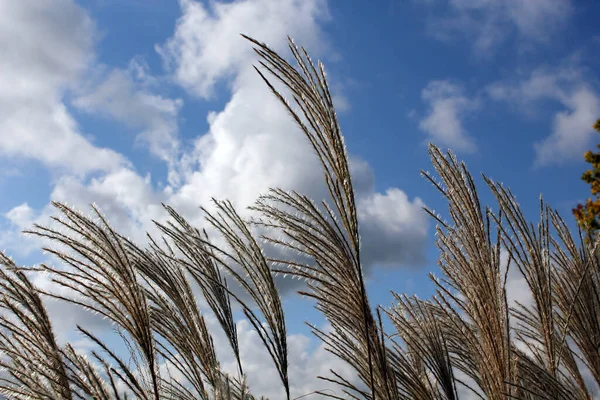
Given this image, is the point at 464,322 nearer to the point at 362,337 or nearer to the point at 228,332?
the point at 362,337

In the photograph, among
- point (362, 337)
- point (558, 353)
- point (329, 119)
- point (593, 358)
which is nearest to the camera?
point (329, 119)

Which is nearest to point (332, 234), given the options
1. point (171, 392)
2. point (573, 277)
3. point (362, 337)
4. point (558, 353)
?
point (362, 337)

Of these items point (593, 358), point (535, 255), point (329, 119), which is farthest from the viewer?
point (593, 358)

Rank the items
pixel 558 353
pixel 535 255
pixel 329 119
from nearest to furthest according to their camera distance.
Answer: pixel 329 119, pixel 535 255, pixel 558 353

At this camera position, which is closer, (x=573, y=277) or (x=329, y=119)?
(x=329, y=119)

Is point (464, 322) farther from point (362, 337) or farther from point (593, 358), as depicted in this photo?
point (593, 358)

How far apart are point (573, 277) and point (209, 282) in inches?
83.9

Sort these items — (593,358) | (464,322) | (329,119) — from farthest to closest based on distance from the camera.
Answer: (593,358)
(464,322)
(329,119)

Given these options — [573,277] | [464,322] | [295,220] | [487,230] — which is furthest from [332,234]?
[573,277]

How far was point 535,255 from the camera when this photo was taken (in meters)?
2.68

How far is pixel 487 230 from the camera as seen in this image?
7.39ft

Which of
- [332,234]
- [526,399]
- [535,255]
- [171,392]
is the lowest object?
[526,399]

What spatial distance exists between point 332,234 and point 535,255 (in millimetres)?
1302

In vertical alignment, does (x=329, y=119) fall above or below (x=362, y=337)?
above
